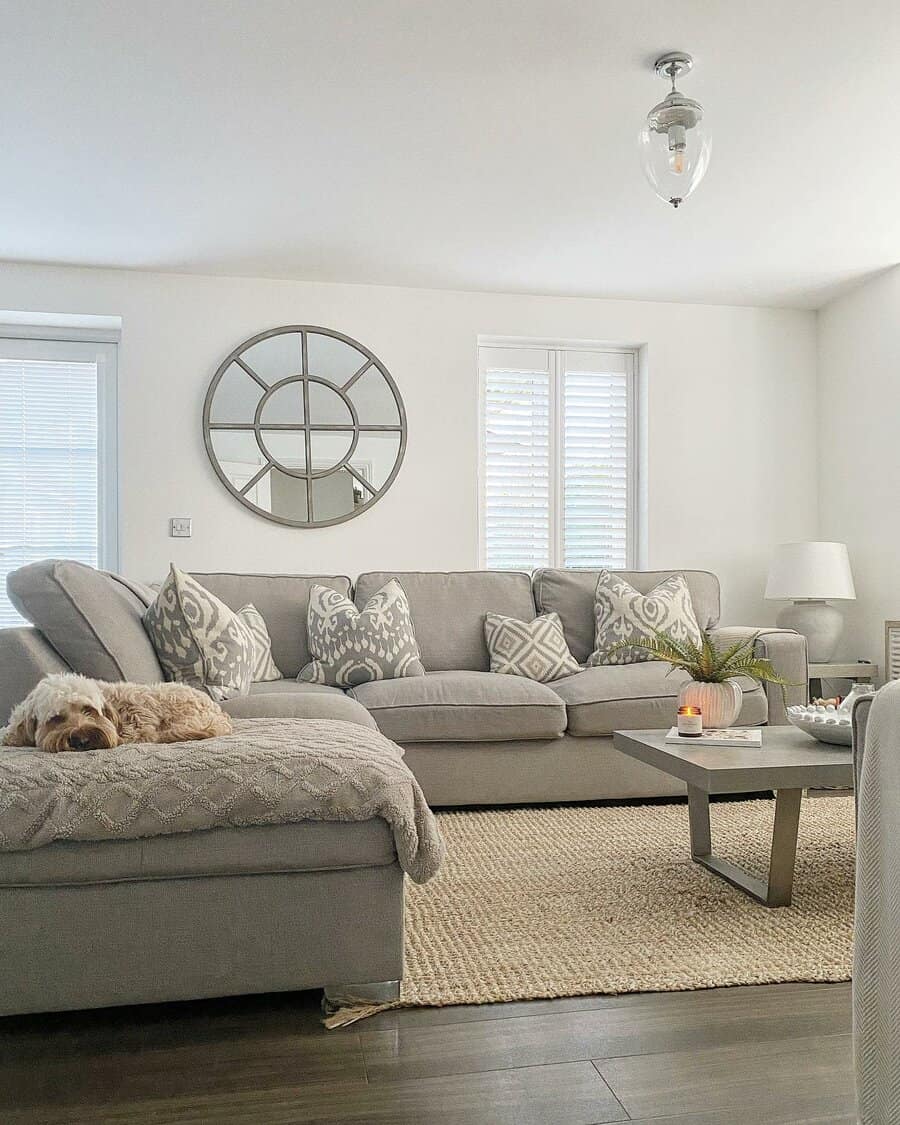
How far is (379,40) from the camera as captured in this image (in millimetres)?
2926

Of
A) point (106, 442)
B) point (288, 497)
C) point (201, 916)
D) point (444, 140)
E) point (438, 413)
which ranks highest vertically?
point (444, 140)

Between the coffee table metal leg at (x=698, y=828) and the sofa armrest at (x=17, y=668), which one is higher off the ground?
the sofa armrest at (x=17, y=668)

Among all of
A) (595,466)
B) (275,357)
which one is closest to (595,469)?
(595,466)

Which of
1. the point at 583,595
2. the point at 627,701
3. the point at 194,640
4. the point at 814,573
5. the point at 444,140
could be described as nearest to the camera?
the point at 194,640

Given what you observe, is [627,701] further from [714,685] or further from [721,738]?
[721,738]

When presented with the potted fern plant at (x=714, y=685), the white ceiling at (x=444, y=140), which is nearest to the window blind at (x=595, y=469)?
the white ceiling at (x=444, y=140)

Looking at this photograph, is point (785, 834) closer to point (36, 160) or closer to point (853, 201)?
point (853, 201)

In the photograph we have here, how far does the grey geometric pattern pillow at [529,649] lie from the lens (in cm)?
416

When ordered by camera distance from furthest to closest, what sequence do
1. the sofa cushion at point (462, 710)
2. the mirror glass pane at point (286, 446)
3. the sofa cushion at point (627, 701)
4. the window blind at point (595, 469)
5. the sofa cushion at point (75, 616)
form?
the window blind at point (595, 469), the mirror glass pane at point (286, 446), the sofa cushion at point (627, 701), the sofa cushion at point (462, 710), the sofa cushion at point (75, 616)

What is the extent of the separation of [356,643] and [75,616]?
4.93 feet

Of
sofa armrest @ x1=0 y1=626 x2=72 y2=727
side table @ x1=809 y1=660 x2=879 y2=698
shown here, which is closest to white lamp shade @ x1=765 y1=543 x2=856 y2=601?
side table @ x1=809 y1=660 x2=879 y2=698

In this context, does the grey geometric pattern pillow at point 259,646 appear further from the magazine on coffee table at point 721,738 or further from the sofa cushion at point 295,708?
the magazine on coffee table at point 721,738

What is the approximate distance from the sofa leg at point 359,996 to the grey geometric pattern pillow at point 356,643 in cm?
203

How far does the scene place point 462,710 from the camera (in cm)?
366
